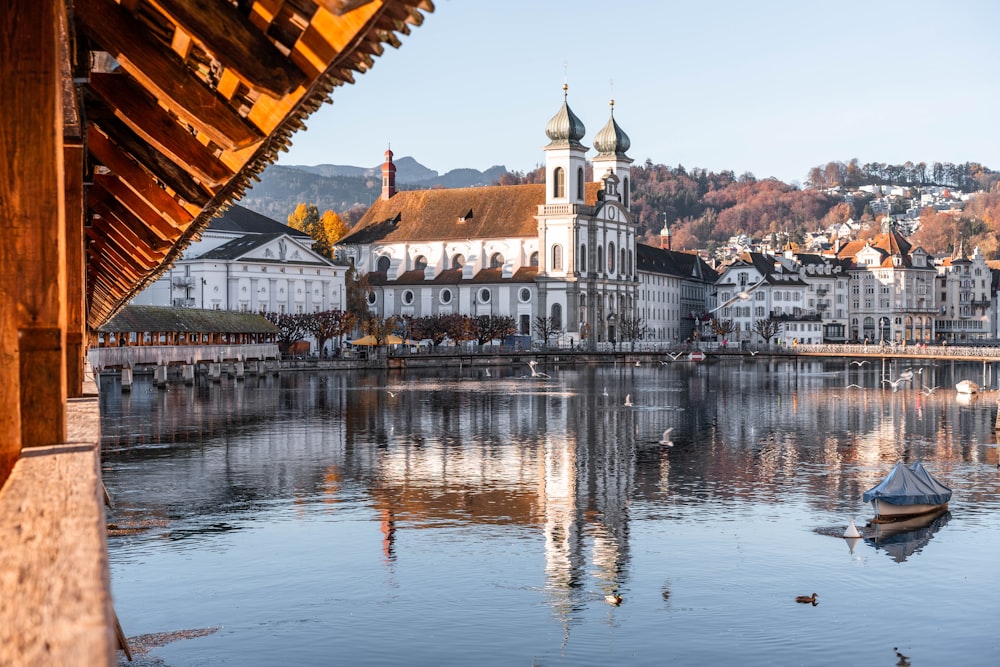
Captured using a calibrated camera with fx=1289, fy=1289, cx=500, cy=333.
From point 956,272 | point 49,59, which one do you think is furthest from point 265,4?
point 956,272

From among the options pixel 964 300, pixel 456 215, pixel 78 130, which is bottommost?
pixel 78 130

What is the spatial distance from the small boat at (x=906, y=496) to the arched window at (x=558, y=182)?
100973mm

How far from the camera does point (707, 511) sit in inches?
1254

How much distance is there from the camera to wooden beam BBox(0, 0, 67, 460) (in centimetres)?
505

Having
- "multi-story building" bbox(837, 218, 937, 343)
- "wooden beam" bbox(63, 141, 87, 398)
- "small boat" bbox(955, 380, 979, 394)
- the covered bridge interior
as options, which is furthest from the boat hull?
"multi-story building" bbox(837, 218, 937, 343)

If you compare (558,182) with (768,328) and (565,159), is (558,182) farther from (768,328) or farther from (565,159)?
(768,328)

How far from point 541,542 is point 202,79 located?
68.2 ft

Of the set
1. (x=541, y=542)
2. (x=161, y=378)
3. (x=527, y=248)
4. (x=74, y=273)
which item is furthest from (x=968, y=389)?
(x=74, y=273)

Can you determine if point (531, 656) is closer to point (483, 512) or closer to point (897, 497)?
point (483, 512)

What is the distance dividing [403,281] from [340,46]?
132 meters

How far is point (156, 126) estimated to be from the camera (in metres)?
9.62

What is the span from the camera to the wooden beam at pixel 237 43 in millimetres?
6141

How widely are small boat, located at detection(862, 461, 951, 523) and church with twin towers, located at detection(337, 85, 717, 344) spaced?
96.5 metres

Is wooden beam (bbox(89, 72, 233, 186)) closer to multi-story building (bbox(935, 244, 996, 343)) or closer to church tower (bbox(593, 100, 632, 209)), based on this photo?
church tower (bbox(593, 100, 632, 209))
